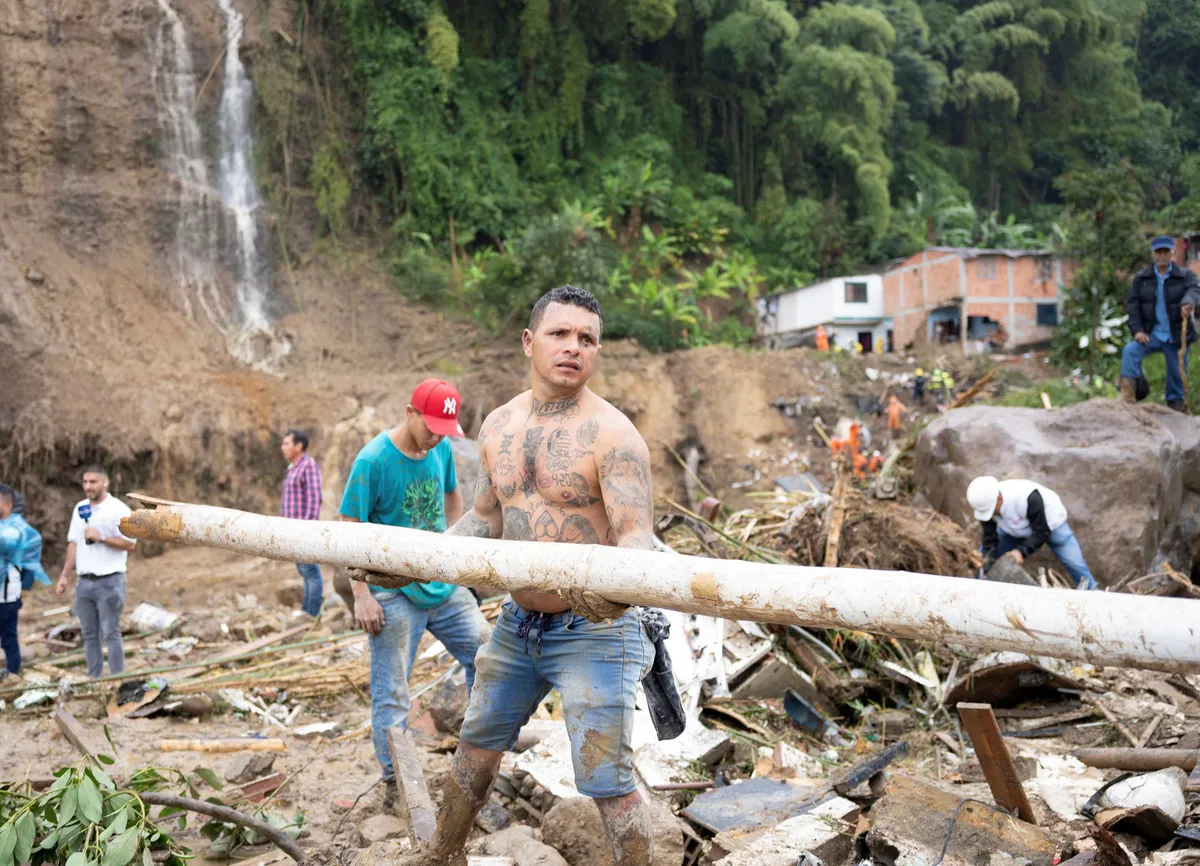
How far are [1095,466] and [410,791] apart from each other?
22.9ft

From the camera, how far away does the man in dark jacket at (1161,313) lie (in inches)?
360

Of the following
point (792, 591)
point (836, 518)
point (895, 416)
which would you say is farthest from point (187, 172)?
point (792, 591)

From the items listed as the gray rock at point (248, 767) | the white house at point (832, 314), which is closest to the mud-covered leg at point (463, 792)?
the gray rock at point (248, 767)

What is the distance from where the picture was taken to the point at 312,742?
6.00 meters

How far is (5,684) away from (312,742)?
275cm

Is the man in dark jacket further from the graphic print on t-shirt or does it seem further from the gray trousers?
the gray trousers

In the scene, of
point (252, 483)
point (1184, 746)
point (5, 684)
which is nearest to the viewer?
point (1184, 746)

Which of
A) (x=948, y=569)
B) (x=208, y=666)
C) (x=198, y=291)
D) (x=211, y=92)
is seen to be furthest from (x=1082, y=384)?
(x=211, y=92)

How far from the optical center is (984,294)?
83.8 feet

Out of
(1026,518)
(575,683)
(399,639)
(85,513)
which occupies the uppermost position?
(85,513)

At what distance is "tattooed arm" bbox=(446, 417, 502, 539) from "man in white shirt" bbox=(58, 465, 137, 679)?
4.20m

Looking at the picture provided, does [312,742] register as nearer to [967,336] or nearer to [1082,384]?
[1082,384]

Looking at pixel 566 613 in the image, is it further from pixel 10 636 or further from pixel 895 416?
pixel 895 416

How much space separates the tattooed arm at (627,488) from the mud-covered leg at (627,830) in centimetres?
85
